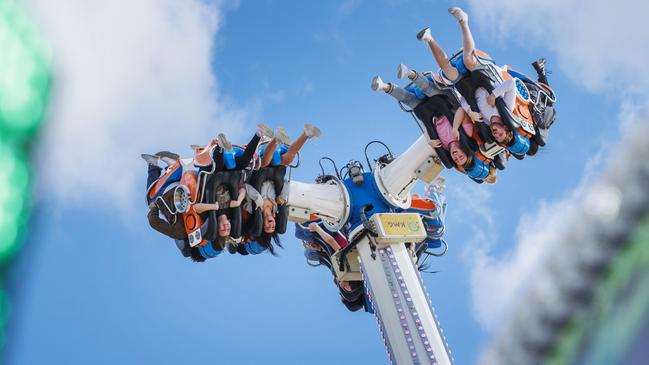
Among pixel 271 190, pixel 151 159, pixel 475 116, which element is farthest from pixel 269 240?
pixel 475 116

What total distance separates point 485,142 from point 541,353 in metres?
8.95

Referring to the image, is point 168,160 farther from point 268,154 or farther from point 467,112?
point 467,112

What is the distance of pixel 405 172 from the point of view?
10.8 meters

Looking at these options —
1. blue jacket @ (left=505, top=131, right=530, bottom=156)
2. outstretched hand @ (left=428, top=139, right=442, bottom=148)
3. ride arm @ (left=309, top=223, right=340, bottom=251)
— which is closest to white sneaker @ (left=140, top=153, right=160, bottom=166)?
ride arm @ (left=309, top=223, right=340, bottom=251)

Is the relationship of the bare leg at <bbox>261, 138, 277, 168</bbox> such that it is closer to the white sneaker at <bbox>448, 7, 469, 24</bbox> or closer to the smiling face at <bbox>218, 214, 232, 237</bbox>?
the smiling face at <bbox>218, 214, 232, 237</bbox>

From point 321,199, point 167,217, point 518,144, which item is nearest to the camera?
point 167,217

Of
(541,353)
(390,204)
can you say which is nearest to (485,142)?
(390,204)

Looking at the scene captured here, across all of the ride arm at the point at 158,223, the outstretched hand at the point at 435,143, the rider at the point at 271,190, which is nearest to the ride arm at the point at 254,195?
the rider at the point at 271,190

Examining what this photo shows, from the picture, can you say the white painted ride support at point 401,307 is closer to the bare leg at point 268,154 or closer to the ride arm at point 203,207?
the bare leg at point 268,154

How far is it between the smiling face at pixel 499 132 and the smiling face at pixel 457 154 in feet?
1.79

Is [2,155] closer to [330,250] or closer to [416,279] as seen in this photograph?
[416,279]

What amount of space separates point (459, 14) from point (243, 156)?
2932 millimetres

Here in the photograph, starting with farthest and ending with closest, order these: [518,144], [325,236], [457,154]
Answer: [325,236]
[457,154]
[518,144]

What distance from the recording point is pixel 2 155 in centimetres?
121
